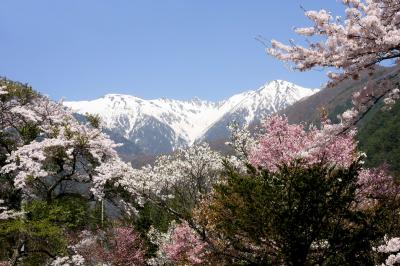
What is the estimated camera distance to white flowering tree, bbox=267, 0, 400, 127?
8.27 m

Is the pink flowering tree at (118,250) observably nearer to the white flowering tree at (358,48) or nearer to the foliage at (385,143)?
the white flowering tree at (358,48)

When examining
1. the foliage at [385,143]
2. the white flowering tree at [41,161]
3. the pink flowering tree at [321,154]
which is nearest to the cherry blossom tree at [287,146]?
the pink flowering tree at [321,154]

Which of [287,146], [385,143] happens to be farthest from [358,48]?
[385,143]

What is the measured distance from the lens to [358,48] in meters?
8.58

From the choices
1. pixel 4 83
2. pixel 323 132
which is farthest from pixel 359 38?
pixel 4 83

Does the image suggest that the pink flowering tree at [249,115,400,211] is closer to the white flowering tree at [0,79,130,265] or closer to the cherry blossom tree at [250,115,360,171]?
the cherry blossom tree at [250,115,360,171]

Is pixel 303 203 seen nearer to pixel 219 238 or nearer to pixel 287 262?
pixel 287 262

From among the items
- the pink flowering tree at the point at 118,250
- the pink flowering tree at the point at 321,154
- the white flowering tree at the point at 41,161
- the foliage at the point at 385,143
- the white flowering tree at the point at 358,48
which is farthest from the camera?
the foliage at the point at 385,143

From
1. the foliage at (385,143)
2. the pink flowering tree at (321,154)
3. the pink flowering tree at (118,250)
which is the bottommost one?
the pink flowering tree at (118,250)

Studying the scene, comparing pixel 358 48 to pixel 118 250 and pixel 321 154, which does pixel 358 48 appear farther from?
pixel 118 250

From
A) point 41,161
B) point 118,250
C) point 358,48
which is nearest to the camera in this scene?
point 358,48

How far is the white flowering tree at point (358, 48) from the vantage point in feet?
27.1

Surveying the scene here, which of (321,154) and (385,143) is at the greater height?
(385,143)

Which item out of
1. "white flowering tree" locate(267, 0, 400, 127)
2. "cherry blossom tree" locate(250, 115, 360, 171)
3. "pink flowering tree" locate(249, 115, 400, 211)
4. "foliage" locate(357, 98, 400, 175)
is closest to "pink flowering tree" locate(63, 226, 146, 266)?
"cherry blossom tree" locate(250, 115, 360, 171)
